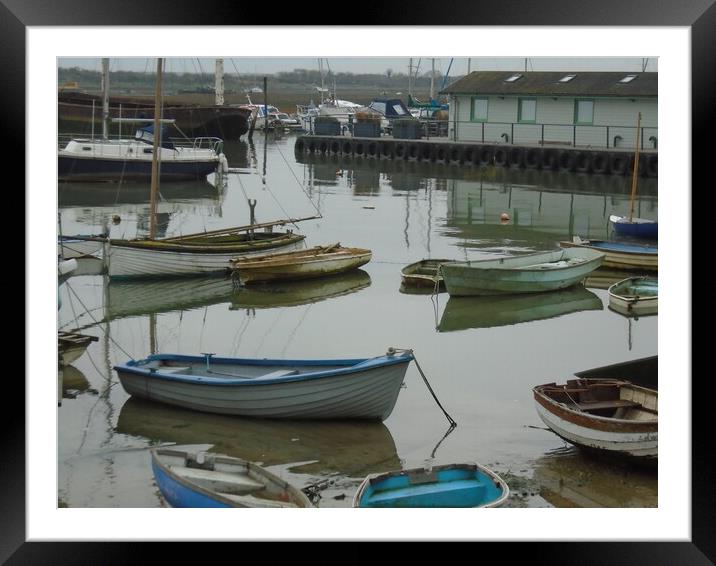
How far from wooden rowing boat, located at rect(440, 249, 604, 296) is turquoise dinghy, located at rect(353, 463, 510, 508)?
7592 millimetres

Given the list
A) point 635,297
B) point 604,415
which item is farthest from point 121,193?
point 604,415

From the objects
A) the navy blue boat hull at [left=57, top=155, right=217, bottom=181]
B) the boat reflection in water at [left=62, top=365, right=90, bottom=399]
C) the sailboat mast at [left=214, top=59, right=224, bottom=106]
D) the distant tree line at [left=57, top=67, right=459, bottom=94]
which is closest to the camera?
the boat reflection in water at [left=62, top=365, right=90, bottom=399]

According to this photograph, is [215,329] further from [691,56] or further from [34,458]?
[691,56]

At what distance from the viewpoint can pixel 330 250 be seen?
17.0m

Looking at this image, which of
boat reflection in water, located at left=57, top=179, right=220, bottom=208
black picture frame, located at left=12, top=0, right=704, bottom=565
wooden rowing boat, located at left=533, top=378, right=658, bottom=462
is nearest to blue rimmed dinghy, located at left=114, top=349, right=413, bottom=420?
wooden rowing boat, located at left=533, top=378, right=658, bottom=462

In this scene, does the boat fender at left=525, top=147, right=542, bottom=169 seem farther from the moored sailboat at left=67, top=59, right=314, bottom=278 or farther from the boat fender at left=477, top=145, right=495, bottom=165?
the moored sailboat at left=67, top=59, right=314, bottom=278

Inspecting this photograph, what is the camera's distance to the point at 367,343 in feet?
41.9

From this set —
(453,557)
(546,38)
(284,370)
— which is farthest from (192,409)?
(546,38)

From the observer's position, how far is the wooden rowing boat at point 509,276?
15.2 metres

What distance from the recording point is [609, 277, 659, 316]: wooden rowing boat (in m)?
14.3

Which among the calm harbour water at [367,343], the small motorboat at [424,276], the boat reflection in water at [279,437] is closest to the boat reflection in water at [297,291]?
the calm harbour water at [367,343]

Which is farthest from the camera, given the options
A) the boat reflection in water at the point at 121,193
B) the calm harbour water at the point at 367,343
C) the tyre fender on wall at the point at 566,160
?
the tyre fender on wall at the point at 566,160

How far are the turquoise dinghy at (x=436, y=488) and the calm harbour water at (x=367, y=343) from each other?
0.39 m

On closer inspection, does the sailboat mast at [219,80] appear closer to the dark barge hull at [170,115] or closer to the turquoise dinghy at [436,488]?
the dark barge hull at [170,115]
